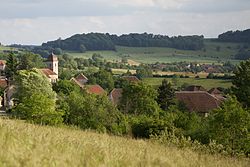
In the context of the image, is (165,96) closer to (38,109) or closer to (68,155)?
(38,109)

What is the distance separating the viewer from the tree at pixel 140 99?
63188mm

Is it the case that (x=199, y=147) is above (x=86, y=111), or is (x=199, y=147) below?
above

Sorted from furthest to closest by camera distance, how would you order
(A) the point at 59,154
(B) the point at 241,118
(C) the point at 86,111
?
(C) the point at 86,111 < (B) the point at 241,118 < (A) the point at 59,154

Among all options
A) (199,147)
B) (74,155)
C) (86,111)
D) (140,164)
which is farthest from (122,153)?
(86,111)

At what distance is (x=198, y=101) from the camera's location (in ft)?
252

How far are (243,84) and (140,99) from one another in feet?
48.2

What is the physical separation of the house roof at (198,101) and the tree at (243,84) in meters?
13.5

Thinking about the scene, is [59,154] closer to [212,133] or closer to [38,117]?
[212,133]

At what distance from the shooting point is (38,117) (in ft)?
139

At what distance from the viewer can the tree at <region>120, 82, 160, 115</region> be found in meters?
63.2

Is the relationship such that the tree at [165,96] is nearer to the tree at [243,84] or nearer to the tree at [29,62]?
the tree at [243,84]

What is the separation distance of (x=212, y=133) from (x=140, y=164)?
82.8 feet

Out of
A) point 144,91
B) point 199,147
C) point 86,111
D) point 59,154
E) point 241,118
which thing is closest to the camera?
point 59,154

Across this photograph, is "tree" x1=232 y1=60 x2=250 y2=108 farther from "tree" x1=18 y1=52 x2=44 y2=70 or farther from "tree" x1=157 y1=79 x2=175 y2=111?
"tree" x1=18 y1=52 x2=44 y2=70
